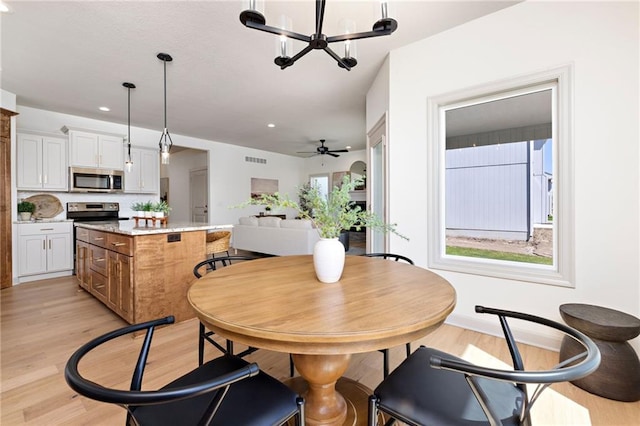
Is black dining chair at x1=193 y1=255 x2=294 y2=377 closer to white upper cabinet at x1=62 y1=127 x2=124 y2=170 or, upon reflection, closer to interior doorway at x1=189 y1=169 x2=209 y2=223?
white upper cabinet at x1=62 y1=127 x2=124 y2=170

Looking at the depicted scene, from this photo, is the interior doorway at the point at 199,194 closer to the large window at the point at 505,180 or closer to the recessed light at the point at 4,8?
the recessed light at the point at 4,8

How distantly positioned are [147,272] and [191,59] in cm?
230

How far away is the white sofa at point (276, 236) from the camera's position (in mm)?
5137

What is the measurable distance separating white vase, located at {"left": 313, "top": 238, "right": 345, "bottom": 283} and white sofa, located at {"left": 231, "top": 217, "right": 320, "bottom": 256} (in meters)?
3.39

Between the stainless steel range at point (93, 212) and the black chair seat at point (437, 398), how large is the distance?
585 centimetres

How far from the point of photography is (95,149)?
482cm

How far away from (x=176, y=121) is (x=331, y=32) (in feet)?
13.1

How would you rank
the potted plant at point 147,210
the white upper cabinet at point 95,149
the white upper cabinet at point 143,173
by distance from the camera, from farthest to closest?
the white upper cabinet at point 143,173 < the white upper cabinet at point 95,149 < the potted plant at point 147,210

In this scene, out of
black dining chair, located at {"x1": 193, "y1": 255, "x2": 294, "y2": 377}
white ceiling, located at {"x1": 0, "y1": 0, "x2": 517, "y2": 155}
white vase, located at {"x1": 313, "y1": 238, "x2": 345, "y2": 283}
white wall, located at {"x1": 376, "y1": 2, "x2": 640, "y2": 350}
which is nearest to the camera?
white vase, located at {"x1": 313, "y1": 238, "x2": 345, "y2": 283}

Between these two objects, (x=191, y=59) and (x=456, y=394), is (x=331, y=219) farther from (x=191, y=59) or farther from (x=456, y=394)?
(x=191, y=59)

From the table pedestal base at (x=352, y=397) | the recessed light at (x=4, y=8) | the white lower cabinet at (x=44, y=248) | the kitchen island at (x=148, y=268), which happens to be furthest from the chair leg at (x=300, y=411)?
the white lower cabinet at (x=44, y=248)

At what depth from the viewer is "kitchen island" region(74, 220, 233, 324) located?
8.05 ft

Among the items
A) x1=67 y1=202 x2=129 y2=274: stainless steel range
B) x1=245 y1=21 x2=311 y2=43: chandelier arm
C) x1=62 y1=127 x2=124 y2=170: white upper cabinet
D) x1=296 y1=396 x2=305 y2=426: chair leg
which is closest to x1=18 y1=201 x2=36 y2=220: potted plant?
x1=67 y1=202 x2=129 y2=274: stainless steel range

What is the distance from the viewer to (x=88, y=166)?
4738mm
